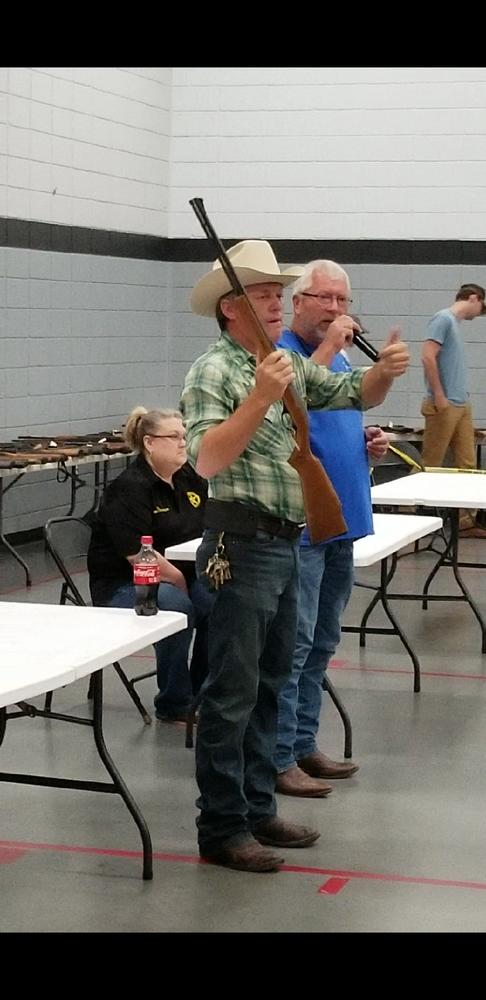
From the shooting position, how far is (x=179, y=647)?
5816mm

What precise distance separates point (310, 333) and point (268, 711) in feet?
4.08

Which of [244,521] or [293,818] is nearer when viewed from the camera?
[244,521]

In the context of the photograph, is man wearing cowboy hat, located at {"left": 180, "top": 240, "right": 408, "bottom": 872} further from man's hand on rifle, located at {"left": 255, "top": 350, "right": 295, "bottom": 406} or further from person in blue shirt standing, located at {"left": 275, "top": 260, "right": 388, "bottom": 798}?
person in blue shirt standing, located at {"left": 275, "top": 260, "right": 388, "bottom": 798}

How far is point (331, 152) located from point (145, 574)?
8086 millimetres

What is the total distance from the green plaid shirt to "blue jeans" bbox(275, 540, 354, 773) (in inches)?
24.9

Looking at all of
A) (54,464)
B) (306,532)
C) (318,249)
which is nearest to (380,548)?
(306,532)

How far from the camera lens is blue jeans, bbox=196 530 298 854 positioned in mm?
4168

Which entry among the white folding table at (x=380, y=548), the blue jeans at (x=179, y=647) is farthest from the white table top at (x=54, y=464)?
the blue jeans at (x=179, y=647)

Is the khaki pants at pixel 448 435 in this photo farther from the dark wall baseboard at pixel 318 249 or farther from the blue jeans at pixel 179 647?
the blue jeans at pixel 179 647

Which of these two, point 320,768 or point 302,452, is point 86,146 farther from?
point 302,452

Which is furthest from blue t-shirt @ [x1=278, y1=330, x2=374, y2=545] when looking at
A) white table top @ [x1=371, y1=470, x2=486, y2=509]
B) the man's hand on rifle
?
white table top @ [x1=371, y1=470, x2=486, y2=509]
